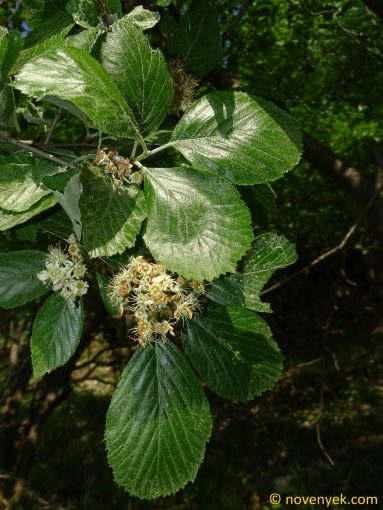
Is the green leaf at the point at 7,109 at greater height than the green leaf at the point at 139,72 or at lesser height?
lesser

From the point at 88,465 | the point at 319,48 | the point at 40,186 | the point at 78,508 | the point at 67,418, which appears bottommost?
the point at 67,418

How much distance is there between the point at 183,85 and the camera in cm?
106

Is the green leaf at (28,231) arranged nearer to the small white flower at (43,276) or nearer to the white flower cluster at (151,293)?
the small white flower at (43,276)

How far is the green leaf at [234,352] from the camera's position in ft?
2.87

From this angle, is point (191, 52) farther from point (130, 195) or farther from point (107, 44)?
point (130, 195)

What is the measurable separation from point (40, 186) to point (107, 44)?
9.0 inches

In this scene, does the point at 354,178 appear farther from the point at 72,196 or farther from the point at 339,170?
the point at 72,196

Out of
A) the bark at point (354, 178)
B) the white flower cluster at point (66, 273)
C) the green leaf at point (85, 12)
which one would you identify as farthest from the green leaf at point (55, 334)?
the bark at point (354, 178)

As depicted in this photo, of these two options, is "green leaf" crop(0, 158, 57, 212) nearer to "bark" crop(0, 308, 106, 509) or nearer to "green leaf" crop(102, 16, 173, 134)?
"green leaf" crop(102, 16, 173, 134)

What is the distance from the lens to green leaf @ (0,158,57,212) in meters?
0.68

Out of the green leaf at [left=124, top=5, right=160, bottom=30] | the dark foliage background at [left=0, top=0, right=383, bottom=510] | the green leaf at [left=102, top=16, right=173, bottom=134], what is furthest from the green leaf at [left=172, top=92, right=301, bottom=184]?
the dark foliage background at [left=0, top=0, right=383, bottom=510]

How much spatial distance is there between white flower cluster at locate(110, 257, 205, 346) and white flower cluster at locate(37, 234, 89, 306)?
70 mm

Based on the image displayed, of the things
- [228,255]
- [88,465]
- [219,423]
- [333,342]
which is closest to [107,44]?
[228,255]

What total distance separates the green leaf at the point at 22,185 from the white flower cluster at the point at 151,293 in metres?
0.19
